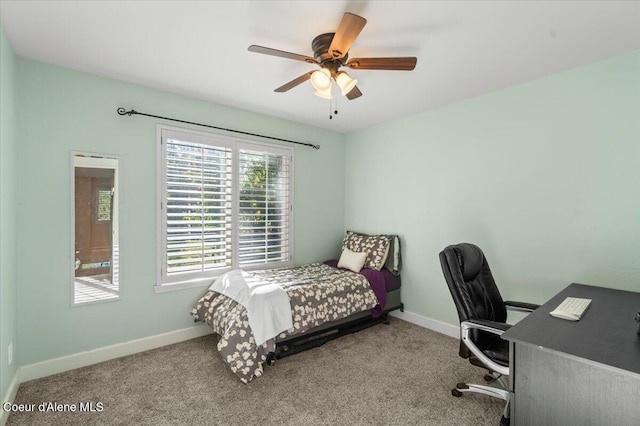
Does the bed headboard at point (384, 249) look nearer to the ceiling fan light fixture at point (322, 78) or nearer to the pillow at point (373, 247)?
the pillow at point (373, 247)

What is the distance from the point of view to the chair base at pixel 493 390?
71.6 inches

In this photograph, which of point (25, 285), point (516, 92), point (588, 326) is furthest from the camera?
point (516, 92)

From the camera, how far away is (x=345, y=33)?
1.63 metres

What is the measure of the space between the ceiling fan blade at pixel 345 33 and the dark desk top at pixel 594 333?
1.70m

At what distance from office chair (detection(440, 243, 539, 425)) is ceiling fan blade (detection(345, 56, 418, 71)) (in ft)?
4.06

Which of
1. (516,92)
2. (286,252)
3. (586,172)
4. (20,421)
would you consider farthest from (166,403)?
(516,92)

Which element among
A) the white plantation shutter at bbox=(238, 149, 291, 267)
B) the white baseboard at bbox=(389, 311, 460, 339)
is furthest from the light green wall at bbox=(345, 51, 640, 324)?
the white plantation shutter at bbox=(238, 149, 291, 267)

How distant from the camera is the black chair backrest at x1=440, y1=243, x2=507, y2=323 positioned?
6.11 ft

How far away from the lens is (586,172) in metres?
2.34

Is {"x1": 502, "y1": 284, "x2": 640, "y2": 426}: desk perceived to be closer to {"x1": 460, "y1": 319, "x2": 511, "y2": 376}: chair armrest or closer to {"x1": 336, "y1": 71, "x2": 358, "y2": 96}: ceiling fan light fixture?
{"x1": 460, "y1": 319, "x2": 511, "y2": 376}: chair armrest

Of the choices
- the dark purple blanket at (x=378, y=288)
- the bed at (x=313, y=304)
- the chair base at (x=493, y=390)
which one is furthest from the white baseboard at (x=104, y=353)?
the chair base at (x=493, y=390)

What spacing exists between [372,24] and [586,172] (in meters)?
2.05

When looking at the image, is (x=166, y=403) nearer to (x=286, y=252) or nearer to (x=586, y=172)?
(x=286, y=252)

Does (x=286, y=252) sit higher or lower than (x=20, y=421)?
higher
